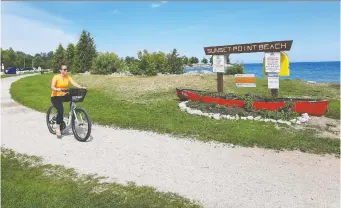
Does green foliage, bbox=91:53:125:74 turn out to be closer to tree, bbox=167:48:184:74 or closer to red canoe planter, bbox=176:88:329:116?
tree, bbox=167:48:184:74

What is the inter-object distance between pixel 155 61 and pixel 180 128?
4314 cm

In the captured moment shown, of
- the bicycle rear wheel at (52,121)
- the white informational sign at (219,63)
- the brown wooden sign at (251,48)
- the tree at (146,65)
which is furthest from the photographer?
the tree at (146,65)

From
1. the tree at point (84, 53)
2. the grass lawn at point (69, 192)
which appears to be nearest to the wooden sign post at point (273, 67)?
the grass lawn at point (69, 192)

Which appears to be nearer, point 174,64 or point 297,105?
point 297,105

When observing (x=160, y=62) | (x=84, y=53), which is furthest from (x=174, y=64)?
(x=84, y=53)

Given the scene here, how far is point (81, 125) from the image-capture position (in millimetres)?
10492

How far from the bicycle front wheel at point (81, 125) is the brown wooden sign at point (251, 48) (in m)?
10.3

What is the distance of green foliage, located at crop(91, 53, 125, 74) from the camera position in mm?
55406

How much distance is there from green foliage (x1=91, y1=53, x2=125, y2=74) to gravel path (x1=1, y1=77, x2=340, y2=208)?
1746 inches

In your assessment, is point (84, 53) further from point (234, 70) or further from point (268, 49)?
point (268, 49)

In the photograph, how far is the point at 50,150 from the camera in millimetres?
9633

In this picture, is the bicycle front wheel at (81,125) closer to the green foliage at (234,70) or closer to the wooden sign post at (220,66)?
the wooden sign post at (220,66)

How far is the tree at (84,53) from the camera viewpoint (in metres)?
65.9

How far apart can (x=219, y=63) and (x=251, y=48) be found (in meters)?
2.51
